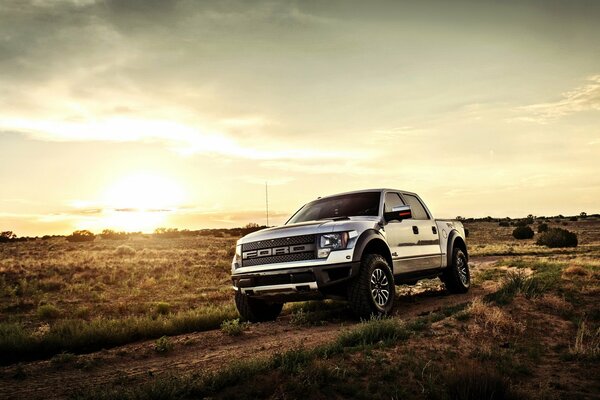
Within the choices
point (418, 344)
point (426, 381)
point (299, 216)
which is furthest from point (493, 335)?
point (299, 216)

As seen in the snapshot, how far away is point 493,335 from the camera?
656 centimetres

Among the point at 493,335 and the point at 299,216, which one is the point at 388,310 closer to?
the point at 493,335

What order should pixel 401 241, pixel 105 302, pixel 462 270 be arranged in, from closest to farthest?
pixel 401 241, pixel 462 270, pixel 105 302

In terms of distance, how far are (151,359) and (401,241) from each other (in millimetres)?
4786

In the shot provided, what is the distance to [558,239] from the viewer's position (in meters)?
28.7

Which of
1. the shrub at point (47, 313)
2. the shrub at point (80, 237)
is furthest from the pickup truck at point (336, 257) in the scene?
the shrub at point (80, 237)

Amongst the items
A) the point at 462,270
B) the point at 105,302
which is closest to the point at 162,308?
the point at 105,302

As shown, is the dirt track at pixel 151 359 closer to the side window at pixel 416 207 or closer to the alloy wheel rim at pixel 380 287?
the alloy wheel rim at pixel 380 287

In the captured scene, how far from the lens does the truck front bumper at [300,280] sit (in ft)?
24.0

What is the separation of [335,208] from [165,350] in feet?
12.8

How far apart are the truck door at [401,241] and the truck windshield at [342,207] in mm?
281

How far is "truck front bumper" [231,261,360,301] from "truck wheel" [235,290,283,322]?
27.5 inches

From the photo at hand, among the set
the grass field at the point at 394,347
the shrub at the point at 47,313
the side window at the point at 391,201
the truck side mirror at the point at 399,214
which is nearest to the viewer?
the grass field at the point at 394,347

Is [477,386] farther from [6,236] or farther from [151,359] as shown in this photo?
[6,236]
